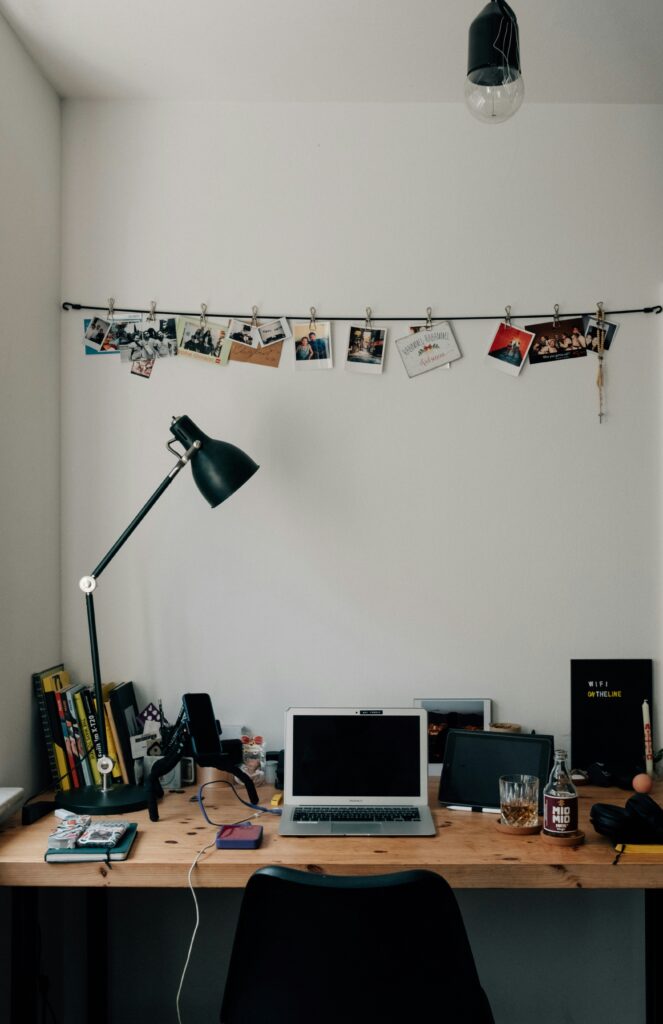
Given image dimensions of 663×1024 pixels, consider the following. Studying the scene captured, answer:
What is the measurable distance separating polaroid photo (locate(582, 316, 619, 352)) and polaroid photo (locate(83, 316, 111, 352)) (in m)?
1.37

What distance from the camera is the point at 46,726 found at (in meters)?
2.15

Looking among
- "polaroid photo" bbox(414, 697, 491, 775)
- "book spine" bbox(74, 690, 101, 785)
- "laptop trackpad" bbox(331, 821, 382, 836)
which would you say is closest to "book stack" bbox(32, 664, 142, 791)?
"book spine" bbox(74, 690, 101, 785)

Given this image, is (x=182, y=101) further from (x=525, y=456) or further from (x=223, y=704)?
(x=223, y=704)

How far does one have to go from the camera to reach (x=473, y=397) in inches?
93.7

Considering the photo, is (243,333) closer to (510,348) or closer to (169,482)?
(169,482)

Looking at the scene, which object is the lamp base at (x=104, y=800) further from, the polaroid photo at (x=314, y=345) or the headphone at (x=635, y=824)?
the polaroid photo at (x=314, y=345)

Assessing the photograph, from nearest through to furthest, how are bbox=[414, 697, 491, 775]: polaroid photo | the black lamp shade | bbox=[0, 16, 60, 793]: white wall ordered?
the black lamp shade < bbox=[0, 16, 60, 793]: white wall < bbox=[414, 697, 491, 775]: polaroid photo

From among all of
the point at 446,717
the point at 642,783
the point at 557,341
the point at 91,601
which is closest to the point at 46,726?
the point at 91,601

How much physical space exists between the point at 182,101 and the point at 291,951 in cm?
220

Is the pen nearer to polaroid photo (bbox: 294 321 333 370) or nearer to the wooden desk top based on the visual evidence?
the wooden desk top

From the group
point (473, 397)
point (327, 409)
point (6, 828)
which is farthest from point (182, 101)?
point (6, 828)

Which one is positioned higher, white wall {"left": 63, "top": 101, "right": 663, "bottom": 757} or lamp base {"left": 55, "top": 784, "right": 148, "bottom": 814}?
white wall {"left": 63, "top": 101, "right": 663, "bottom": 757}

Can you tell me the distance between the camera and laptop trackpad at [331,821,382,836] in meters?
1.85

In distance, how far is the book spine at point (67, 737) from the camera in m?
2.16
